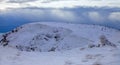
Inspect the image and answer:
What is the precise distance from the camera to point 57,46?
20.1m

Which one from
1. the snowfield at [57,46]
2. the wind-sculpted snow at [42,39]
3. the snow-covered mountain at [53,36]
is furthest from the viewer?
the snow-covered mountain at [53,36]

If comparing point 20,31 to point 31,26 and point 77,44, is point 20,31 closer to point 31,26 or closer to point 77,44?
point 31,26

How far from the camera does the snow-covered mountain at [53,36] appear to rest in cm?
2032

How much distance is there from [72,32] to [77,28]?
6.26 ft

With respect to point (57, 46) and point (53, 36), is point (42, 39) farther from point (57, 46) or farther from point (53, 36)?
point (57, 46)

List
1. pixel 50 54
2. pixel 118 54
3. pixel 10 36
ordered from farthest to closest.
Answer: pixel 10 36
pixel 50 54
pixel 118 54

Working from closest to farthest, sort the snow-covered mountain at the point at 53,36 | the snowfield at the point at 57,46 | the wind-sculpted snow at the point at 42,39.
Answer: the snowfield at the point at 57,46, the wind-sculpted snow at the point at 42,39, the snow-covered mountain at the point at 53,36

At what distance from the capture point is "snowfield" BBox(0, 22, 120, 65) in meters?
9.50

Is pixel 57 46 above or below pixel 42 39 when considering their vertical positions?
below

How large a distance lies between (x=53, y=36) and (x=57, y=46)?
223 cm

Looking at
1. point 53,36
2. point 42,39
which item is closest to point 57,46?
point 42,39

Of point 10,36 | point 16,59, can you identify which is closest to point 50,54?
point 16,59

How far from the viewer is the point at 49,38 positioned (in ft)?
71.8

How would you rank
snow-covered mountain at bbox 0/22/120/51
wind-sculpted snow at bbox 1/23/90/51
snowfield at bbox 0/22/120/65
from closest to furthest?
snowfield at bbox 0/22/120/65
wind-sculpted snow at bbox 1/23/90/51
snow-covered mountain at bbox 0/22/120/51
